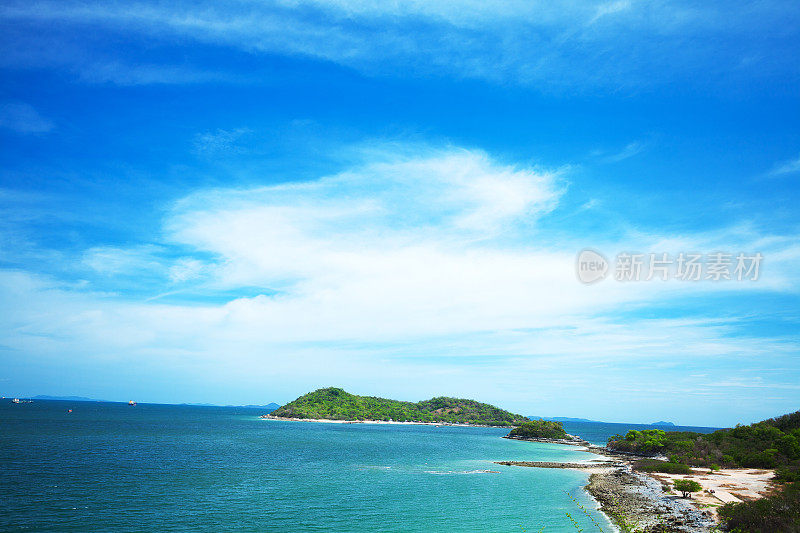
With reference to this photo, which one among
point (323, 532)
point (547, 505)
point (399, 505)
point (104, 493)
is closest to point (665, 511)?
point (547, 505)

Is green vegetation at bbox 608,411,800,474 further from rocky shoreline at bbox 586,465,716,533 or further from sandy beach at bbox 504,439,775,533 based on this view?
rocky shoreline at bbox 586,465,716,533

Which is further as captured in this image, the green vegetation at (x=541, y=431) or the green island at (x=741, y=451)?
the green vegetation at (x=541, y=431)

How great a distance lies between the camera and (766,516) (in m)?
26.5

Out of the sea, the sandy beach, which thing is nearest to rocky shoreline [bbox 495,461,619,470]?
the sea

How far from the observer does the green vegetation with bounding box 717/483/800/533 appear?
2461cm

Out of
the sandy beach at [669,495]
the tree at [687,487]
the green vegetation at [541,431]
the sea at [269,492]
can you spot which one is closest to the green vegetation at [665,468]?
the sandy beach at [669,495]

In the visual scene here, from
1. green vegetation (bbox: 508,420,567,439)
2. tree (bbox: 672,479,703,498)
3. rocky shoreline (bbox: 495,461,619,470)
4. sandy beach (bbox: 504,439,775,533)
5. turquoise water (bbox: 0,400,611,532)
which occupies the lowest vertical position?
green vegetation (bbox: 508,420,567,439)

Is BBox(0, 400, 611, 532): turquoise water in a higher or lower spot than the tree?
lower

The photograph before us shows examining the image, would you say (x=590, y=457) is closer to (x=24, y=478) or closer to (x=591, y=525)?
(x=591, y=525)

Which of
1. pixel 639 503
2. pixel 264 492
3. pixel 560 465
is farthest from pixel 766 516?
pixel 560 465

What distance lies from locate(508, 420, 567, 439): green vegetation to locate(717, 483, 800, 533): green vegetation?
113207 millimetres

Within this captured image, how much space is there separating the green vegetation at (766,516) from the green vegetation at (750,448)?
19819 millimetres

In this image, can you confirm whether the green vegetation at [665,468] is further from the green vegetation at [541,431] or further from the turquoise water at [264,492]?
the green vegetation at [541,431]

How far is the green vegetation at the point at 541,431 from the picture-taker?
137875mm
